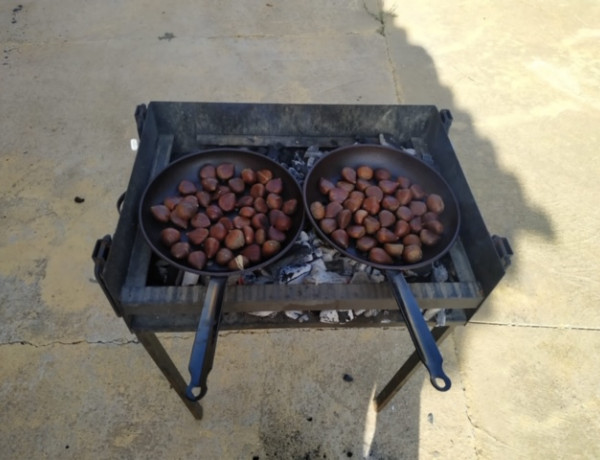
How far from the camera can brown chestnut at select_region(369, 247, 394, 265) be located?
4.74ft

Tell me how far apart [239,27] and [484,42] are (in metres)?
2.36

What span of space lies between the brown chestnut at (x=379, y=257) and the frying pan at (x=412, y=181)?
2 centimetres

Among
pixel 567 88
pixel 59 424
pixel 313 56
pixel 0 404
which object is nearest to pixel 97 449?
pixel 59 424

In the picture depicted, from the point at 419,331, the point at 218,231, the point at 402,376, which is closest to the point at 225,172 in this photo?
the point at 218,231

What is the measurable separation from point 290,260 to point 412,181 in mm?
638

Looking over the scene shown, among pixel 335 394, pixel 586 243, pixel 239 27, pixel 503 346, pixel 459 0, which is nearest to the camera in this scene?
pixel 335 394

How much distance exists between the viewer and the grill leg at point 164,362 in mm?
1507

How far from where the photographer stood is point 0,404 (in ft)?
6.41

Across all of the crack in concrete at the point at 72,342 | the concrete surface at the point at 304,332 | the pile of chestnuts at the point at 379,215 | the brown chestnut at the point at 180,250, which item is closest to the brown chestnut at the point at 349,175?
the pile of chestnuts at the point at 379,215

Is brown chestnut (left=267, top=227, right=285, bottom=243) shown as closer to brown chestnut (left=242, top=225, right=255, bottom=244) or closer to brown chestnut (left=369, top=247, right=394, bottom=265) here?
brown chestnut (left=242, top=225, right=255, bottom=244)

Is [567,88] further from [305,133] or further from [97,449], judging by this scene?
[97,449]

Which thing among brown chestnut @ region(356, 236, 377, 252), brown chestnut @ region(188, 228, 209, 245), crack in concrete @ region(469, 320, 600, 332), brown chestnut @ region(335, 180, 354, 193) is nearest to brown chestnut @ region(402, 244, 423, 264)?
brown chestnut @ region(356, 236, 377, 252)

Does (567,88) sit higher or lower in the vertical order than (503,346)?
higher

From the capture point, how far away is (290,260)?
5.05 feet
